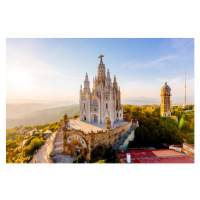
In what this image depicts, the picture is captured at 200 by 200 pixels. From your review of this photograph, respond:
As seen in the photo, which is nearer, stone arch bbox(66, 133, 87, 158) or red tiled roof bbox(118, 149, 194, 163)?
red tiled roof bbox(118, 149, 194, 163)

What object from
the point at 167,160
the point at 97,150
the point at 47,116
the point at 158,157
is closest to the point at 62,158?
the point at 97,150

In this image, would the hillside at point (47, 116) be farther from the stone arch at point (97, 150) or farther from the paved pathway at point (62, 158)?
the stone arch at point (97, 150)

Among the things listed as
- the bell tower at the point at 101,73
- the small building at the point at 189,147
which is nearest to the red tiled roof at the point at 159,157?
the small building at the point at 189,147

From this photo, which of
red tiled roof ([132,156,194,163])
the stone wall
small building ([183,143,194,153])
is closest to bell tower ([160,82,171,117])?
small building ([183,143,194,153])

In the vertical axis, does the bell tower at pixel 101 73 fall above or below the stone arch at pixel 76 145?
above

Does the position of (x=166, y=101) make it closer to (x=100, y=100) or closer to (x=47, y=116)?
(x=100, y=100)

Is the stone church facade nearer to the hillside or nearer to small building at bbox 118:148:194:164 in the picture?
the hillside

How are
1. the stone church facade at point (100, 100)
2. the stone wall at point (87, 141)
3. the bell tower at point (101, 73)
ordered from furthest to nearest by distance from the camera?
the bell tower at point (101, 73) → the stone church facade at point (100, 100) → the stone wall at point (87, 141)

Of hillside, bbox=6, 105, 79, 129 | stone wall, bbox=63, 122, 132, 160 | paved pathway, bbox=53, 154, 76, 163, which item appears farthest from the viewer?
hillside, bbox=6, 105, 79, 129

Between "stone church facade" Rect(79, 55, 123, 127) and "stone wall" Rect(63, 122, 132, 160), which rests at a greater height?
"stone church facade" Rect(79, 55, 123, 127)

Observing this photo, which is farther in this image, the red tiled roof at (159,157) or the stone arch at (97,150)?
the stone arch at (97,150)
